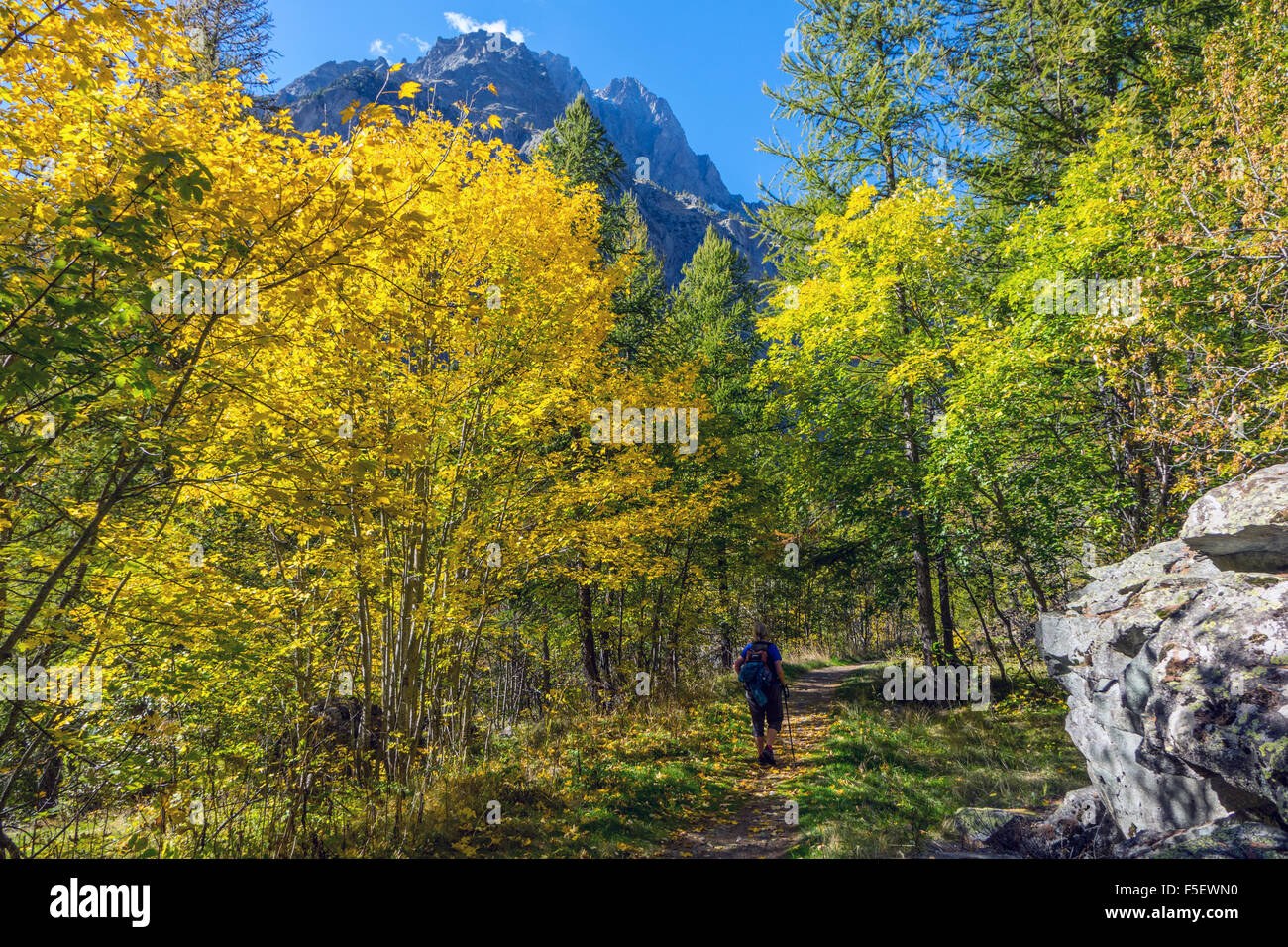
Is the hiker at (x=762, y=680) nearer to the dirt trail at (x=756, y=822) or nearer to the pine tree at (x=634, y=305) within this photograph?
the dirt trail at (x=756, y=822)

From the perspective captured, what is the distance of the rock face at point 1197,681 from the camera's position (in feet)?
11.8

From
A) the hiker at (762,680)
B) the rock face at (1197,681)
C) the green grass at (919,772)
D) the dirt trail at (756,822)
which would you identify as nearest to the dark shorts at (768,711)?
the hiker at (762,680)

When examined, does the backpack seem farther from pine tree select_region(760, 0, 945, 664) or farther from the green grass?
pine tree select_region(760, 0, 945, 664)

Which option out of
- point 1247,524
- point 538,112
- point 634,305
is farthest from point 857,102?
point 538,112

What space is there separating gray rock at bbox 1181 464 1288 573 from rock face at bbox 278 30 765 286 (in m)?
110

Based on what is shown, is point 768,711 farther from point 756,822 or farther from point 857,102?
point 857,102

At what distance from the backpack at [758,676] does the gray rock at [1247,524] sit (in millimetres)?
4516

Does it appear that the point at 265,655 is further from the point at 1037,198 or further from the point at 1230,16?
the point at 1230,16

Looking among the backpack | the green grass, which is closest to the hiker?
the backpack

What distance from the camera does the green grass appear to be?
210 inches

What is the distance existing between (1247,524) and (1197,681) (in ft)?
4.64
